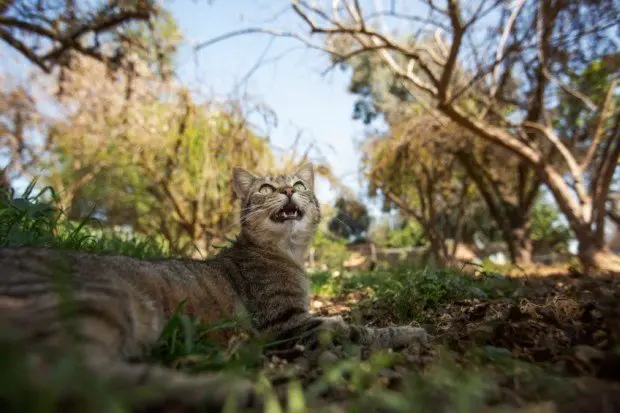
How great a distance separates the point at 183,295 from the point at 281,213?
1.47 m

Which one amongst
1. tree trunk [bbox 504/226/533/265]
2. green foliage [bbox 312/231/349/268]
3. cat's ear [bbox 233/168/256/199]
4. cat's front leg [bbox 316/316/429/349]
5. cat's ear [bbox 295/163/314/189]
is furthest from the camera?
tree trunk [bbox 504/226/533/265]

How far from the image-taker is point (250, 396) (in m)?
1.34

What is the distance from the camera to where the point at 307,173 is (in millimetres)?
4758

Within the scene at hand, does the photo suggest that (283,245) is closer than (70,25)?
Yes


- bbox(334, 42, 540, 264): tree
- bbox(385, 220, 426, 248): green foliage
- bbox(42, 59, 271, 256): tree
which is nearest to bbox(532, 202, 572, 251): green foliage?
bbox(385, 220, 426, 248): green foliage

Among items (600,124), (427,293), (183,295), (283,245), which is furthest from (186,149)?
(600,124)

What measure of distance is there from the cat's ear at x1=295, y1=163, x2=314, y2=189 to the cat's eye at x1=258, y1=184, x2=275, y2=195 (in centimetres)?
56

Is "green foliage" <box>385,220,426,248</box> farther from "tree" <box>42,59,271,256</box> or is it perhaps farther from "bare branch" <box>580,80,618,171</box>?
"tree" <box>42,59,271,256</box>

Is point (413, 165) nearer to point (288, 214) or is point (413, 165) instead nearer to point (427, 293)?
point (427, 293)

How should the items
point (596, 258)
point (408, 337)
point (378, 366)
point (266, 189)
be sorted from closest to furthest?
1. point (378, 366)
2. point (408, 337)
3. point (266, 189)
4. point (596, 258)

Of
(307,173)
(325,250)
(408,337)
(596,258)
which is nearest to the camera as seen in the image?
(408,337)

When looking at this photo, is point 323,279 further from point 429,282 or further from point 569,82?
point 569,82

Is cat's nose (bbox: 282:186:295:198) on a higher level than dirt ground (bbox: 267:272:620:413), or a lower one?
higher

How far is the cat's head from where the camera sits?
3.66m
